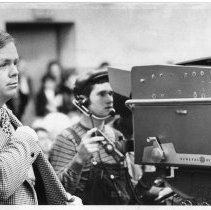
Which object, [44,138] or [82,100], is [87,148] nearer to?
[82,100]

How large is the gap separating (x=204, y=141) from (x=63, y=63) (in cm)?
220

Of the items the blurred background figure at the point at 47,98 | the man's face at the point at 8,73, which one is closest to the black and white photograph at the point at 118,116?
the man's face at the point at 8,73

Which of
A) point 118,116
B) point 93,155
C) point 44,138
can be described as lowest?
point 44,138

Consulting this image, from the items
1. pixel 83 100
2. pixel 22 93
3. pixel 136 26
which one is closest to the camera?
pixel 83 100

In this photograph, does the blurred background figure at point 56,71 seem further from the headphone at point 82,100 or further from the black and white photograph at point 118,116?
the headphone at point 82,100

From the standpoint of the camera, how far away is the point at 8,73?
147 centimetres

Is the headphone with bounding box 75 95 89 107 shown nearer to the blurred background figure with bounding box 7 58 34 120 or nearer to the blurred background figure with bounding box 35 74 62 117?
the blurred background figure with bounding box 7 58 34 120

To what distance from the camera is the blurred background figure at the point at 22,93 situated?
2.86 metres

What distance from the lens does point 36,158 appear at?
153 cm

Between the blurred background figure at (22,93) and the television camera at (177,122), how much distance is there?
122 cm

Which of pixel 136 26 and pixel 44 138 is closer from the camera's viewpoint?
pixel 136 26

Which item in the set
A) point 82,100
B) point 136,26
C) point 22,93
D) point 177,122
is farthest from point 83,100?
point 22,93

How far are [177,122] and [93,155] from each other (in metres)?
0.51

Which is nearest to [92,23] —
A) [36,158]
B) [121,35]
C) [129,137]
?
[121,35]
